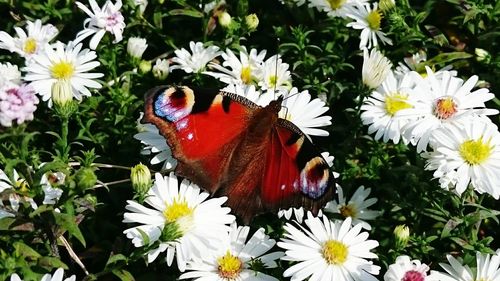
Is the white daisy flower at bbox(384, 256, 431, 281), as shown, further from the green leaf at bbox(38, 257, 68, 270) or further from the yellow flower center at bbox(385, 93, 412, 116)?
the green leaf at bbox(38, 257, 68, 270)

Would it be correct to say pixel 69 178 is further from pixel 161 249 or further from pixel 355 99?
pixel 355 99

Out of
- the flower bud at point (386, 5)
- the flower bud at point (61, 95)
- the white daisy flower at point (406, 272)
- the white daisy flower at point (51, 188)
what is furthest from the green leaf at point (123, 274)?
the flower bud at point (386, 5)

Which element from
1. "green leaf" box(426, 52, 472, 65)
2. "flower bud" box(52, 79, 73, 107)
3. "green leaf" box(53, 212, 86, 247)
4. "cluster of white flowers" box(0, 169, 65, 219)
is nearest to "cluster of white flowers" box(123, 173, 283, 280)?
"green leaf" box(53, 212, 86, 247)

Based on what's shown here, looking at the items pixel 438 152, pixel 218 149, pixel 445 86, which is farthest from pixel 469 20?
pixel 218 149

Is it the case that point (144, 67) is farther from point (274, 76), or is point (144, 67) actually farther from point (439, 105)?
point (439, 105)

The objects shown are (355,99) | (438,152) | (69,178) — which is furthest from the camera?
(355,99)
